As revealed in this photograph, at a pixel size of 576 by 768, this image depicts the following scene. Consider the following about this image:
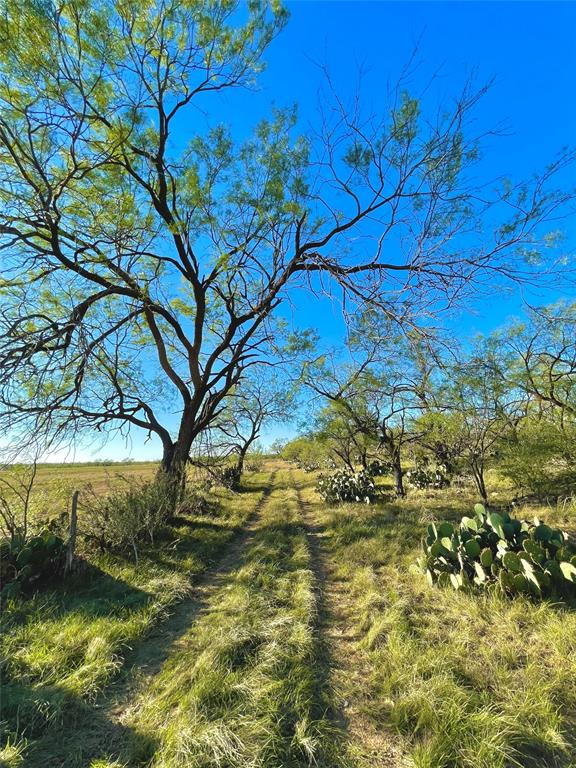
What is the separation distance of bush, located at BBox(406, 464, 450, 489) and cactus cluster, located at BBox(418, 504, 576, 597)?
9193 millimetres

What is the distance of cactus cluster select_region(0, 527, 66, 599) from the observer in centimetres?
405

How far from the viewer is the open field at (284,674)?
1.93 meters

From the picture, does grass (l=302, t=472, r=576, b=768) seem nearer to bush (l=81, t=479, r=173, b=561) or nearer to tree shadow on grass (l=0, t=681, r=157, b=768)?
tree shadow on grass (l=0, t=681, r=157, b=768)

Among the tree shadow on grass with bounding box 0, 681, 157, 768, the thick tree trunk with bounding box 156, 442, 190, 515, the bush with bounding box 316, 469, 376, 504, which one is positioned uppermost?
the thick tree trunk with bounding box 156, 442, 190, 515

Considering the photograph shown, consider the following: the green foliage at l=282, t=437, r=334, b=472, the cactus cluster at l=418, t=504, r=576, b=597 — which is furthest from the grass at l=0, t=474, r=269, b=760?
the green foliage at l=282, t=437, r=334, b=472

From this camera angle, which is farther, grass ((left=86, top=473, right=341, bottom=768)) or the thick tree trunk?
the thick tree trunk

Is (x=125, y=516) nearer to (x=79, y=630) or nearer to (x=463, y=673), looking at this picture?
(x=79, y=630)

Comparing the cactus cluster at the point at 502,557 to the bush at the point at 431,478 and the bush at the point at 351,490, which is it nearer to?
the bush at the point at 351,490

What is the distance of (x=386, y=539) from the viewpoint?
247 inches

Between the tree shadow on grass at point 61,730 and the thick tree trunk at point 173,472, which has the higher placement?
the thick tree trunk at point 173,472

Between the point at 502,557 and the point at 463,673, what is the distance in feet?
5.39

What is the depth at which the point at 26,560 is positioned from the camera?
4.20 m

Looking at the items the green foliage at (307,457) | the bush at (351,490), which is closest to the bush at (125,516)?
the bush at (351,490)

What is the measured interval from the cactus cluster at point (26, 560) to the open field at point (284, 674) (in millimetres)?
393
